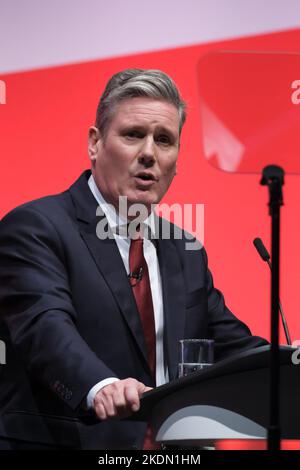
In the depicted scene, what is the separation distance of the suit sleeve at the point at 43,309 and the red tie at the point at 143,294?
8.2 inches

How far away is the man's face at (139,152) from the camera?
2596 millimetres

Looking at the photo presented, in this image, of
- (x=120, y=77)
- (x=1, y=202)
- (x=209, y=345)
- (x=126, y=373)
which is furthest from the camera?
(x=1, y=202)

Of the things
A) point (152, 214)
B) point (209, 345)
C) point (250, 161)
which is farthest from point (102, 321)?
point (250, 161)

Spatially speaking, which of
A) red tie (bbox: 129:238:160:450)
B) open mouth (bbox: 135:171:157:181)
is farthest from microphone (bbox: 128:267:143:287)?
open mouth (bbox: 135:171:157:181)

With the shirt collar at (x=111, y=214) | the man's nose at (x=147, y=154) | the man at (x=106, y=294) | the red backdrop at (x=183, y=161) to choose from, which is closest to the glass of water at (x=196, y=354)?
the man at (x=106, y=294)

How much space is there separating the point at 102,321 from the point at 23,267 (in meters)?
0.26

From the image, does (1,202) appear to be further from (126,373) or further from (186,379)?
(186,379)

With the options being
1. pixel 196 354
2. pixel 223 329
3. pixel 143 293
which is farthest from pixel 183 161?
pixel 196 354

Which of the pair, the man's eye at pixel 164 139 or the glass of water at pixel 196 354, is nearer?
the glass of water at pixel 196 354

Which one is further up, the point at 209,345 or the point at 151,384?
the point at 209,345

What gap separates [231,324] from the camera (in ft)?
8.93

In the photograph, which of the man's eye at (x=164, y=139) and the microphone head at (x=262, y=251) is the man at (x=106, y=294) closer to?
the man's eye at (x=164, y=139)

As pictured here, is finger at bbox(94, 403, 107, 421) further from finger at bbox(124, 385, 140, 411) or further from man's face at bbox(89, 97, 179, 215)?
man's face at bbox(89, 97, 179, 215)

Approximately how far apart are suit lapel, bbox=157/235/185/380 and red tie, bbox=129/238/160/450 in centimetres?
5
